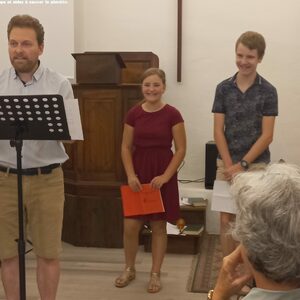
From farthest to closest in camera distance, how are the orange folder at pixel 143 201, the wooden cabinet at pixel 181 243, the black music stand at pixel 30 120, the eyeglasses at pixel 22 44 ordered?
the wooden cabinet at pixel 181 243
the orange folder at pixel 143 201
the eyeglasses at pixel 22 44
the black music stand at pixel 30 120

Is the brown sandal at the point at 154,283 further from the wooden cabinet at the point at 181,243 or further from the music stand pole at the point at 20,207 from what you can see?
the music stand pole at the point at 20,207

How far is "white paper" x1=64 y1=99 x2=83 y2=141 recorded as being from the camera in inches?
102

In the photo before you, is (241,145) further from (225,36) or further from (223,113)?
(225,36)

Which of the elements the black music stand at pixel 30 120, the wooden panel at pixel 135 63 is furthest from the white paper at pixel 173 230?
the black music stand at pixel 30 120

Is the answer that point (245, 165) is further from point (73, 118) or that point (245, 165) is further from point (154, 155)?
point (73, 118)

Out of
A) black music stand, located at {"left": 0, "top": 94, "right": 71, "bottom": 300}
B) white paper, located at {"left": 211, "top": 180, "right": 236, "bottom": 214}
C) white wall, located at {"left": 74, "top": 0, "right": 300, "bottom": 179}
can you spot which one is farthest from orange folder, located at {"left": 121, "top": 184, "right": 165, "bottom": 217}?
white wall, located at {"left": 74, "top": 0, "right": 300, "bottom": 179}

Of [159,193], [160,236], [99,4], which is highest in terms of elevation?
[99,4]

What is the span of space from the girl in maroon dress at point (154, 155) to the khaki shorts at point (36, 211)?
2.69ft

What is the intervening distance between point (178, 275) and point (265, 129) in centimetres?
128

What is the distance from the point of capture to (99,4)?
551 centimetres

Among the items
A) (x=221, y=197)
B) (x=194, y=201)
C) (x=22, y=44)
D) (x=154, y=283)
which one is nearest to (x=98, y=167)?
(x=194, y=201)

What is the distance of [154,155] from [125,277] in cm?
86

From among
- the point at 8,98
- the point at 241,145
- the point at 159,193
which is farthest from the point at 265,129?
the point at 8,98

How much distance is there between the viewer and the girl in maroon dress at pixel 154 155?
3.56 metres
